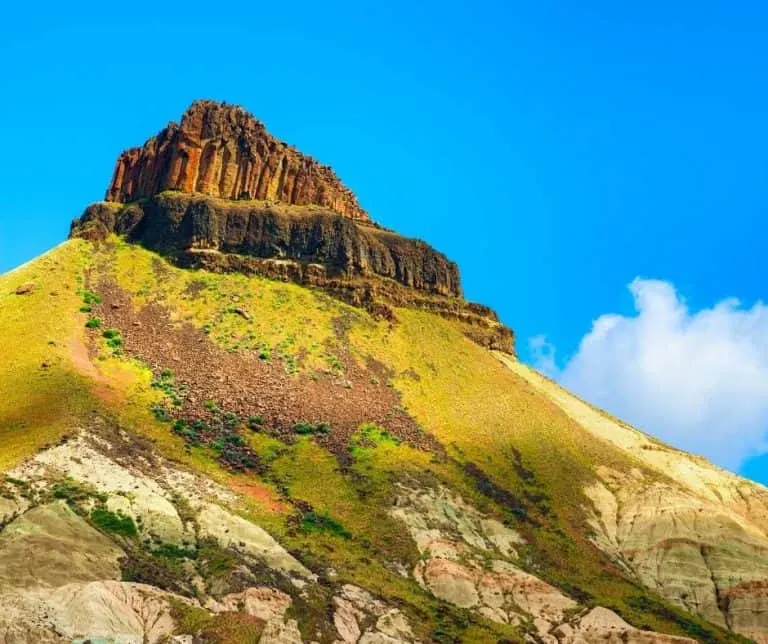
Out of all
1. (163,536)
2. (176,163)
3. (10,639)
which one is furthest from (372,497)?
(176,163)

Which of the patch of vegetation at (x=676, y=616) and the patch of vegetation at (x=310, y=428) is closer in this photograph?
the patch of vegetation at (x=676, y=616)

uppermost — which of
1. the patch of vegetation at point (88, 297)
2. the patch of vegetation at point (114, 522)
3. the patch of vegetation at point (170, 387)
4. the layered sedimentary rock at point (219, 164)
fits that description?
the layered sedimentary rock at point (219, 164)

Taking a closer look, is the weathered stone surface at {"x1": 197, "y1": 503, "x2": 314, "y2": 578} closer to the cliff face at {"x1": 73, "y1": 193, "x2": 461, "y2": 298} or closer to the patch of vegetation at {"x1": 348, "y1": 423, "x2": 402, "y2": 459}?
the patch of vegetation at {"x1": 348, "y1": 423, "x2": 402, "y2": 459}

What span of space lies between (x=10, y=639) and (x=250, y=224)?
3500 inches

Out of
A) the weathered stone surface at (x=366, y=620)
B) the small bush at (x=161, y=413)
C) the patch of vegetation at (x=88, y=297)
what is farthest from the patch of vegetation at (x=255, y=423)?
the weathered stone surface at (x=366, y=620)

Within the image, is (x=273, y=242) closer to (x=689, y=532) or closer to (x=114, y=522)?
(x=689, y=532)

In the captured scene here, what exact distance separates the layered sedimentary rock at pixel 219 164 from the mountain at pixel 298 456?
368 millimetres

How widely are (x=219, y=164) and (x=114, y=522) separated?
79.9 m

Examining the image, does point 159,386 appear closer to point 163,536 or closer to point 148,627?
point 163,536

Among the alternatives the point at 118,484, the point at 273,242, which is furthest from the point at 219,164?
the point at 118,484

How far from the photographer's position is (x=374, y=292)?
12900 cm

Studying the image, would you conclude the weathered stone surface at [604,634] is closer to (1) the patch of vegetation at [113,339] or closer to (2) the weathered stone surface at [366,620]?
(2) the weathered stone surface at [366,620]

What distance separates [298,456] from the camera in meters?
93.1

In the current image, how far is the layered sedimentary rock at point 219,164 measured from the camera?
13588 cm
